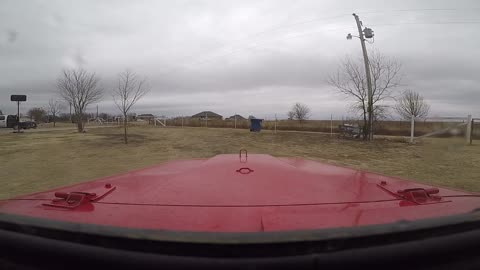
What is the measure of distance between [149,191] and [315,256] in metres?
1.27

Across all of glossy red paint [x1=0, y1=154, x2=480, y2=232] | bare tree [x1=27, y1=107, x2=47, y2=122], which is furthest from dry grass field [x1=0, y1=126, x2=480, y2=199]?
bare tree [x1=27, y1=107, x2=47, y2=122]

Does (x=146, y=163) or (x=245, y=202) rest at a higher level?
(x=245, y=202)

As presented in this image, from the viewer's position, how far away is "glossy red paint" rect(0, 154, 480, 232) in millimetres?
1331

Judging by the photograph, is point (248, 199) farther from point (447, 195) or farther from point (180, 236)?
point (447, 195)

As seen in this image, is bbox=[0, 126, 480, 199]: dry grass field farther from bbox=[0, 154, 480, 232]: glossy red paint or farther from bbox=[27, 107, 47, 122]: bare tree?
bbox=[27, 107, 47, 122]: bare tree

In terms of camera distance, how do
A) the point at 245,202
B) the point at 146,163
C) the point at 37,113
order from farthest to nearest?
the point at 37,113
the point at 146,163
the point at 245,202

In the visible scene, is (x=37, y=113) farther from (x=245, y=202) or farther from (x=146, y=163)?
(x=245, y=202)

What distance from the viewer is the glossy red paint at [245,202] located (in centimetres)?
133

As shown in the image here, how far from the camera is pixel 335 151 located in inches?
588

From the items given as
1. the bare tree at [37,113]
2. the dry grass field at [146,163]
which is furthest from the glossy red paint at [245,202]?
the bare tree at [37,113]

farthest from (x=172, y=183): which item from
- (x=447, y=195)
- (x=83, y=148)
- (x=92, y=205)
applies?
(x=83, y=148)

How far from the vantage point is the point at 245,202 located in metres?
1.59

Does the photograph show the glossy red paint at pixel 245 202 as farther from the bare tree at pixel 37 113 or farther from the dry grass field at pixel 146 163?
the bare tree at pixel 37 113

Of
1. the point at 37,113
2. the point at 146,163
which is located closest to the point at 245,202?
the point at 146,163
